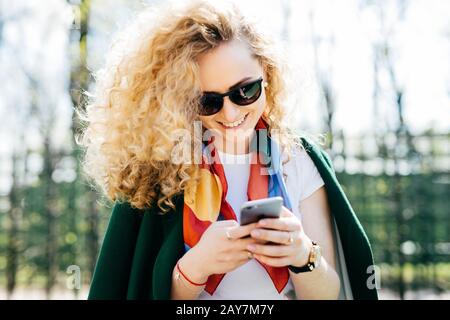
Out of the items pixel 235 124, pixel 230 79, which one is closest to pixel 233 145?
pixel 235 124

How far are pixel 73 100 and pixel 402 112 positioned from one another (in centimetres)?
290

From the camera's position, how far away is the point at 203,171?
64.3 inches

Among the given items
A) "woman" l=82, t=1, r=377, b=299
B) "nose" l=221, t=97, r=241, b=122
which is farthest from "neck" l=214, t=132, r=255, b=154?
"nose" l=221, t=97, r=241, b=122

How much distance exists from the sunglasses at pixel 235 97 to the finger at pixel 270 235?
361 millimetres

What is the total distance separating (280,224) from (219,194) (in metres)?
0.30

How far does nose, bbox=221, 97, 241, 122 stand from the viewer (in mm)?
1532

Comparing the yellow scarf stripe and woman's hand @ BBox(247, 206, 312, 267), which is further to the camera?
the yellow scarf stripe

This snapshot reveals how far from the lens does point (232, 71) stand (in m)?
1.55

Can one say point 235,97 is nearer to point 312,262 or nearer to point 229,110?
point 229,110

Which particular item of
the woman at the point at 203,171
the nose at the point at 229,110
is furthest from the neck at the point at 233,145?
the nose at the point at 229,110

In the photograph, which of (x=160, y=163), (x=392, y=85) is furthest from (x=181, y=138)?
(x=392, y=85)

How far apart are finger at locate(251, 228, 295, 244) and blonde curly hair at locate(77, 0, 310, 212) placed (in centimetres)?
32

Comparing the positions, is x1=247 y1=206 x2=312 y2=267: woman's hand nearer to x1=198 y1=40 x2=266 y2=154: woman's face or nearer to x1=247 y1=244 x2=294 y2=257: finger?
x1=247 y1=244 x2=294 y2=257: finger
